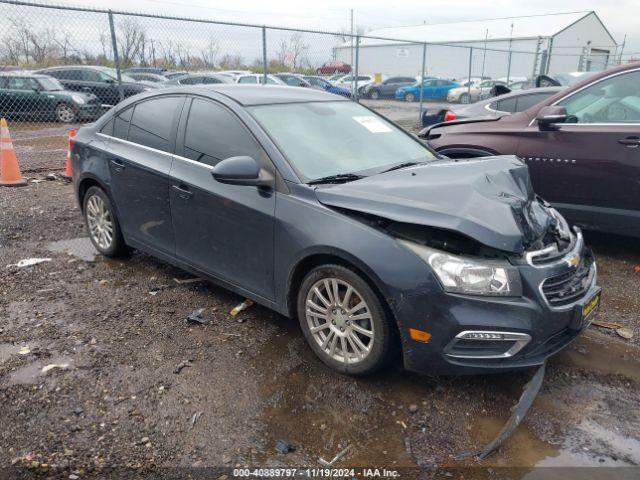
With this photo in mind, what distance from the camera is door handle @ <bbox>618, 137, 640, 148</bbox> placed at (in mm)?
4430

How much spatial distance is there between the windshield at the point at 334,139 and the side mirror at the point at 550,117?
1371mm

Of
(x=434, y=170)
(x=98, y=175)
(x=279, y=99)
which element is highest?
(x=279, y=99)

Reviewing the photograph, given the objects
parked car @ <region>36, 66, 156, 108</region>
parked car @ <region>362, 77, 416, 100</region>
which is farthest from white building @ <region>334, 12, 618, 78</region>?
parked car @ <region>36, 66, 156, 108</region>

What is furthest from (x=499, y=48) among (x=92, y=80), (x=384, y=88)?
(x=92, y=80)

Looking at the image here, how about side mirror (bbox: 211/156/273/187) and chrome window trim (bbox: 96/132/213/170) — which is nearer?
side mirror (bbox: 211/156/273/187)

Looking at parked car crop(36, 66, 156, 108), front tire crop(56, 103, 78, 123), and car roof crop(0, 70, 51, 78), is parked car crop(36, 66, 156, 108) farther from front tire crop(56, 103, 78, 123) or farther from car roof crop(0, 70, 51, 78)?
front tire crop(56, 103, 78, 123)

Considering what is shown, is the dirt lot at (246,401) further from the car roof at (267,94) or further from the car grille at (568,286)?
the car roof at (267,94)

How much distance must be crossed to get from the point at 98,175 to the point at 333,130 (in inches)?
Result: 88.6

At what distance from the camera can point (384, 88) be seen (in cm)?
3058

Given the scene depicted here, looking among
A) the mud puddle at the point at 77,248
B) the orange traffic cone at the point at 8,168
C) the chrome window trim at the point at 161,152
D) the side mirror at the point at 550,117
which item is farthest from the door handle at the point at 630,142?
the orange traffic cone at the point at 8,168

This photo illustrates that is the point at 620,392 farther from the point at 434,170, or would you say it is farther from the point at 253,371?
the point at 253,371

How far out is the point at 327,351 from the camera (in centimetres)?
314

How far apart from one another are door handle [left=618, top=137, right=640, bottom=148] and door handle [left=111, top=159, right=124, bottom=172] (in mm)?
4256

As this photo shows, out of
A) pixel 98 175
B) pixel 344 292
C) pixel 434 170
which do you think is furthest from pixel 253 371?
pixel 98 175
